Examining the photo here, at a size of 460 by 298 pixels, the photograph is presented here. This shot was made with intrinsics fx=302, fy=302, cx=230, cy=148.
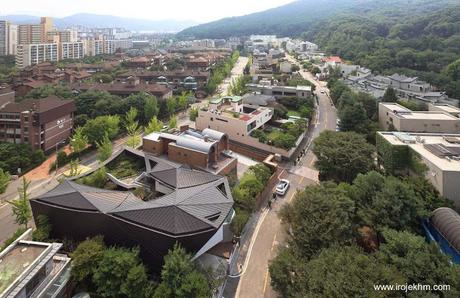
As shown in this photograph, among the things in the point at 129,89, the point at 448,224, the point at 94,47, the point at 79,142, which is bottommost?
the point at 448,224

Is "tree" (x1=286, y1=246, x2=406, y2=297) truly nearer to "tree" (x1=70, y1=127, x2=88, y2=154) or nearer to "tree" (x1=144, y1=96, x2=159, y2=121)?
"tree" (x1=70, y1=127, x2=88, y2=154)

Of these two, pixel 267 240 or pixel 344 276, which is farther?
pixel 267 240

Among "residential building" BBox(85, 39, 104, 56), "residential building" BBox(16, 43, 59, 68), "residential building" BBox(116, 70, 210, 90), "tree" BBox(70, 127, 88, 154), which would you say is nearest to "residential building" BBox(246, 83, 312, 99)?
"residential building" BBox(116, 70, 210, 90)

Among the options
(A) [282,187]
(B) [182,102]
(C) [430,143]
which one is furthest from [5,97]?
(C) [430,143]

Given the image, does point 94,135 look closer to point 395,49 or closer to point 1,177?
point 1,177

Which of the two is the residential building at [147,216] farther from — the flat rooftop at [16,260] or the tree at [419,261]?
the tree at [419,261]

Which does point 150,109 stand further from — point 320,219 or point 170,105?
point 320,219

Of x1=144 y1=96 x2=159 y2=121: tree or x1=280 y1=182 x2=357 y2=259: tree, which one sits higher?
x1=144 y1=96 x2=159 y2=121: tree
